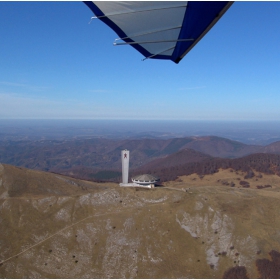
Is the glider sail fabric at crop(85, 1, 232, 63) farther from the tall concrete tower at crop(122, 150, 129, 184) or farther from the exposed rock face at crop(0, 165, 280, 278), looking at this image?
the tall concrete tower at crop(122, 150, 129, 184)

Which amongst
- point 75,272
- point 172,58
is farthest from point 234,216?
point 172,58

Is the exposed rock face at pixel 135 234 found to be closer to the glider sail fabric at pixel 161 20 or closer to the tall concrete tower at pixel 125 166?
the tall concrete tower at pixel 125 166

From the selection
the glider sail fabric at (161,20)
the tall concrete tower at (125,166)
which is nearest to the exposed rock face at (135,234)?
the tall concrete tower at (125,166)

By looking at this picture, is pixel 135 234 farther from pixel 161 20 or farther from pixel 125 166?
pixel 161 20

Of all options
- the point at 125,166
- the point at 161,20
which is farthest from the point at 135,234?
the point at 161,20

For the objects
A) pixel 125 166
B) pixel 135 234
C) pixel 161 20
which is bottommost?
pixel 135 234

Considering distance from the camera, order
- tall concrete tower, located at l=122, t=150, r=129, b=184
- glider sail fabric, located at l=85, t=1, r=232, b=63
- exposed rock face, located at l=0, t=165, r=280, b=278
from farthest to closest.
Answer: tall concrete tower, located at l=122, t=150, r=129, b=184, exposed rock face, located at l=0, t=165, r=280, b=278, glider sail fabric, located at l=85, t=1, r=232, b=63

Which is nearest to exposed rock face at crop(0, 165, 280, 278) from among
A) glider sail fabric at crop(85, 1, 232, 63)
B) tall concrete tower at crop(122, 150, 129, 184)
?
tall concrete tower at crop(122, 150, 129, 184)

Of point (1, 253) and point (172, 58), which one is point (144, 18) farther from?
point (1, 253)
